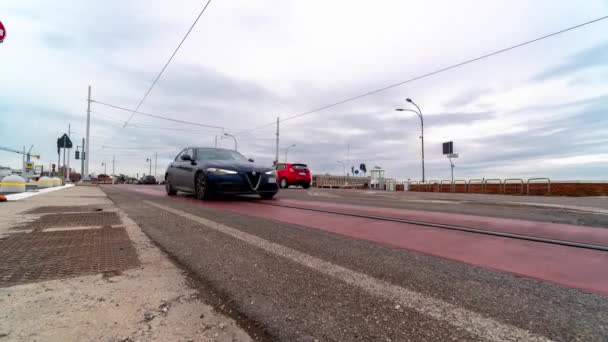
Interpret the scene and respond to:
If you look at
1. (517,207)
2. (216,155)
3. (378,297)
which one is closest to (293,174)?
(216,155)

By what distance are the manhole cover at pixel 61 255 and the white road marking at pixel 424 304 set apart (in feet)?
4.11

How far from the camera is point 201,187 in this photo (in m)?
7.66

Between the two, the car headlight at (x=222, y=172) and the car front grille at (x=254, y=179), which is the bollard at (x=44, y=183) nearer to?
the car headlight at (x=222, y=172)

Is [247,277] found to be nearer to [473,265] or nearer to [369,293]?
[369,293]

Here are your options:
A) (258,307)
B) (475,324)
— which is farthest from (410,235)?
(258,307)

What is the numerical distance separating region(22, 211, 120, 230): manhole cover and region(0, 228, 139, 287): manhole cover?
559 mm

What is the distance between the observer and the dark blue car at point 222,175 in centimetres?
721

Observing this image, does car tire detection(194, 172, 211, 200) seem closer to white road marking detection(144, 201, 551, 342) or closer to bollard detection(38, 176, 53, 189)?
white road marking detection(144, 201, 551, 342)

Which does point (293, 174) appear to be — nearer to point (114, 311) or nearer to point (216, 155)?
point (216, 155)

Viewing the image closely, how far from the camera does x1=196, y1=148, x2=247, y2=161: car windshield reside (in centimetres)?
811

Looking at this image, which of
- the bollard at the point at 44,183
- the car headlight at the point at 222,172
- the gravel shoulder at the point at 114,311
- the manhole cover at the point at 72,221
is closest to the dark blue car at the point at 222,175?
the car headlight at the point at 222,172

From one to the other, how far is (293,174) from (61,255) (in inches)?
680

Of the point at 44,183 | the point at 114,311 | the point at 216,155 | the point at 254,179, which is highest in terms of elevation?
the point at 216,155

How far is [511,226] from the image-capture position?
154 inches
